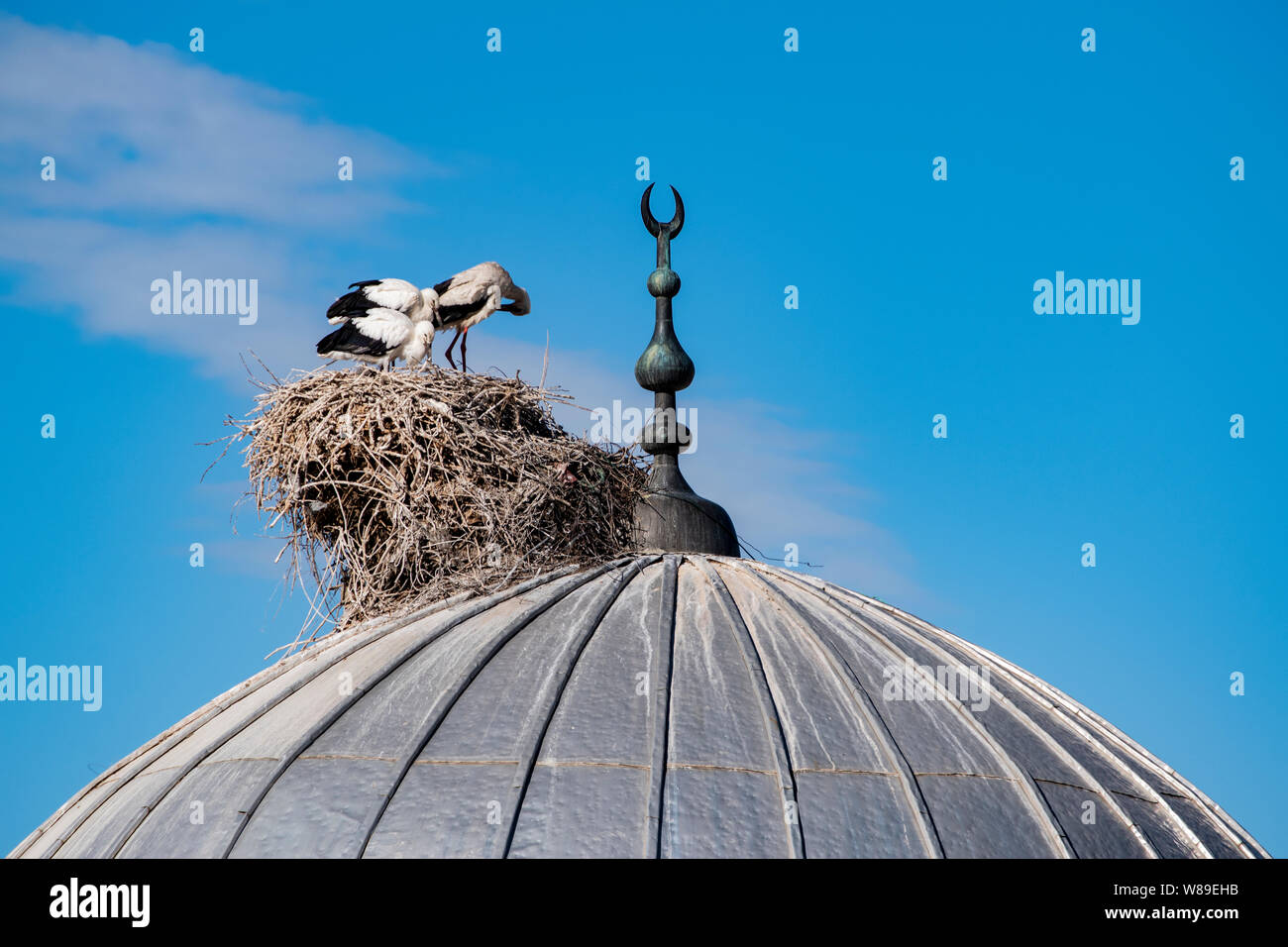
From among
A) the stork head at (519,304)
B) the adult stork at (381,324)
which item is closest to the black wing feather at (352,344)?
the adult stork at (381,324)

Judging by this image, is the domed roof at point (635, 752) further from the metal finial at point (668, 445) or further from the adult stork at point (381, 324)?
the adult stork at point (381, 324)

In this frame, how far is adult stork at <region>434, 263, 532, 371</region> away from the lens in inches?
534

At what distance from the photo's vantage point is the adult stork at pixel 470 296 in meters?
13.6

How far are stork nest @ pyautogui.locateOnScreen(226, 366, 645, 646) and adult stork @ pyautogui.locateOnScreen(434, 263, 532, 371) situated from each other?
56.3 inches

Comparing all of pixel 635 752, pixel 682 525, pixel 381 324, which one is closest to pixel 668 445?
pixel 682 525

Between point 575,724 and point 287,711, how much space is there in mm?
2308

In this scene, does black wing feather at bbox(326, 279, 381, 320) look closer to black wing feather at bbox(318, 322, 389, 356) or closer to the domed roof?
black wing feather at bbox(318, 322, 389, 356)

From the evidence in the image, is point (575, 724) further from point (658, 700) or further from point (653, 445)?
point (653, 445)

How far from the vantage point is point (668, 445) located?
1534 centimetres

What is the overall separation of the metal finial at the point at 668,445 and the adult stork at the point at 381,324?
8.69 feet

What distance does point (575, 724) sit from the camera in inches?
391

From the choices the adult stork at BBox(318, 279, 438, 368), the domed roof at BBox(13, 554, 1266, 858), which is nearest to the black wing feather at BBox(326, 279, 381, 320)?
the adult stork at BBox(318, 279, 438, 368)

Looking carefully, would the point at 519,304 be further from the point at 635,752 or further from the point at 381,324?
the point at 635,752

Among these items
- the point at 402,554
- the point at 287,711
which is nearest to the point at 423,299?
the point at 402,554
